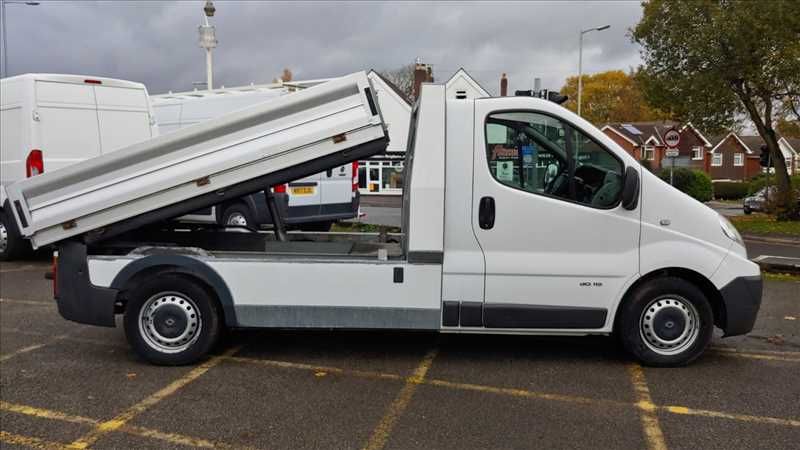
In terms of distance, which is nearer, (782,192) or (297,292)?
(297,292)

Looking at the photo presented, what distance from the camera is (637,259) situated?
16.5 ft

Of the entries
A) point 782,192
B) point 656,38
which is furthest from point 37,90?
point 782,192

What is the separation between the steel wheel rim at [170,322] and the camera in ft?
17.1

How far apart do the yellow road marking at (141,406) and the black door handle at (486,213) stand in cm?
251

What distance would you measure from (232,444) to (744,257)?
4.09 metres

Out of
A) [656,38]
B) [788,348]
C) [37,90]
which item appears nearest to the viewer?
[788,348]

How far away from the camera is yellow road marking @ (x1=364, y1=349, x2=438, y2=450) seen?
393 centimetres

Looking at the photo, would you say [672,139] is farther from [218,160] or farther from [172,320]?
[172,320]

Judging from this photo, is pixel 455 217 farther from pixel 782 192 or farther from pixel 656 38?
pixel 782 192

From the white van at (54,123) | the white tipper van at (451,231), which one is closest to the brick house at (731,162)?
the white van at (54,123)

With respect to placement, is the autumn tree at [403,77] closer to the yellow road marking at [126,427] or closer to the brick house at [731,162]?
the brick house at [731,162]

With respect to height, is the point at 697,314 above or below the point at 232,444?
above

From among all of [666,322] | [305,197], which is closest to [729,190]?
[305,197]

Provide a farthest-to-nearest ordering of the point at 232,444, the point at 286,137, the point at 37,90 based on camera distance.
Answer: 1. the point at 37,90
2. the point at 286,137
3. the point at 232,444
